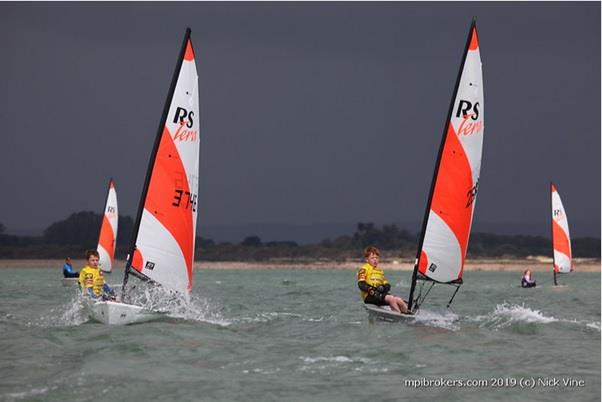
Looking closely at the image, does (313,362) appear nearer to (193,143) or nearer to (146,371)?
(146,371)

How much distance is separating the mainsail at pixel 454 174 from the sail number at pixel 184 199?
471cm

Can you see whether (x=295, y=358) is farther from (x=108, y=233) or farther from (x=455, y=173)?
(x=108, y=233)

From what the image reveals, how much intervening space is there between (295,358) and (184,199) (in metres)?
6.33

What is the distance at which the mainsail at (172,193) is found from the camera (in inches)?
877

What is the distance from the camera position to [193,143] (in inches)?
905

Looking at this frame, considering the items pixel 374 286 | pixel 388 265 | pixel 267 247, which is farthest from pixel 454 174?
pixel 267 247

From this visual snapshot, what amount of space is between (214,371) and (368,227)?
15940 cm

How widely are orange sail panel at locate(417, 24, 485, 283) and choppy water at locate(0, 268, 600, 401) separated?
131 centimetres

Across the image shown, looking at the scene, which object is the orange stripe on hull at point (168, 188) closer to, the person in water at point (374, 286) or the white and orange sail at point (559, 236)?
the person in water at point (374, 286)

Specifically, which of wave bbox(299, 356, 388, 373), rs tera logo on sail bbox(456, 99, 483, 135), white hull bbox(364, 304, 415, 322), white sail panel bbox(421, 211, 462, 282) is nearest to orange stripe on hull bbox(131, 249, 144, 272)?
white hull bbox(364, 304, 415, 322)

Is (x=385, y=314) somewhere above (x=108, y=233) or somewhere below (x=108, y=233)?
below

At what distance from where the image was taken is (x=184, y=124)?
74.6 ft

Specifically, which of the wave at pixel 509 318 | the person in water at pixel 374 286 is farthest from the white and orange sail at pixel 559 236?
the person in water at pixel 374 286

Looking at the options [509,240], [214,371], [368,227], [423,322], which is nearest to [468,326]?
[423,322]
